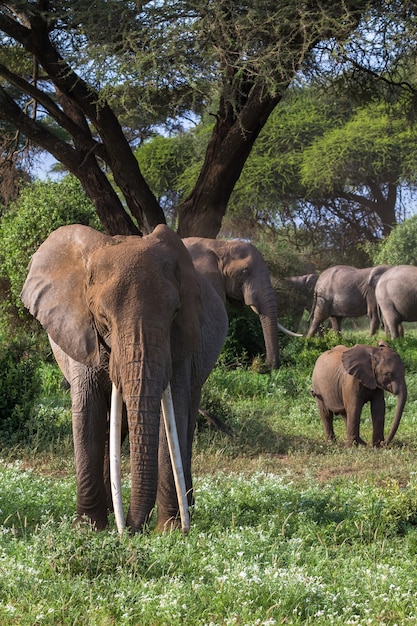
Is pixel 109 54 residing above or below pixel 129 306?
above

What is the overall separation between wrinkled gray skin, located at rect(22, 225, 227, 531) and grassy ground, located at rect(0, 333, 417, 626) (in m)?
0.35

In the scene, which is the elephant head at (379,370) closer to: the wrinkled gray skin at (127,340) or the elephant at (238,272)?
the elephant at (238,272)

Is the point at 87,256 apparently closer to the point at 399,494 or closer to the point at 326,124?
the point at 399,494

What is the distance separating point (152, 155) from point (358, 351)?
28.3 meters

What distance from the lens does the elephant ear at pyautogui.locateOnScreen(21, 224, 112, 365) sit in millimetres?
5074

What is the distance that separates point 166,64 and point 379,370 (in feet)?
18.2

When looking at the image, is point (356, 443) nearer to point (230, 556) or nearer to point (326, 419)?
point (326, 419)

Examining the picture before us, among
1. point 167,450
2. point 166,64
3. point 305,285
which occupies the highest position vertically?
point 166,64

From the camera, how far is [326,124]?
36.8 metres

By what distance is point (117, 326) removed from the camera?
185 inches

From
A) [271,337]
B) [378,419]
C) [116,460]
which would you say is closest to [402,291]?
[271,337]

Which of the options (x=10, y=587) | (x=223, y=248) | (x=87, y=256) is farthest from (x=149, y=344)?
(x=223, y=248)

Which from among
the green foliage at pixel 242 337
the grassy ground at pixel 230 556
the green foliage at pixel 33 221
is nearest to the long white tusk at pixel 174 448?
the grassy ground at pixel 230 556

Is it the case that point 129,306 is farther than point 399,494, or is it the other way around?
point 399,494
